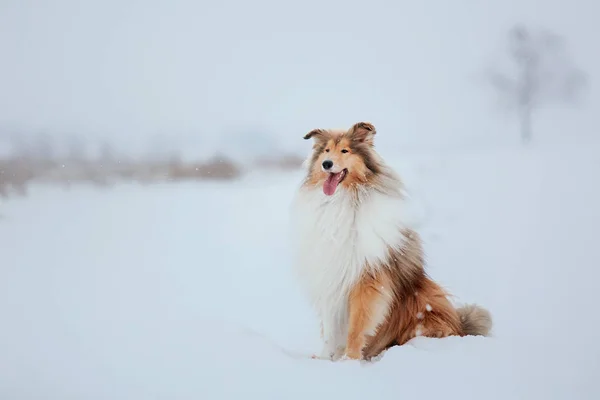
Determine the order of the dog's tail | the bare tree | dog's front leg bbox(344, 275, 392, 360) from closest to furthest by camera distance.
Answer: dog's front leg bbox(344, 275, 392, 360), the dog's tail, the bare tree

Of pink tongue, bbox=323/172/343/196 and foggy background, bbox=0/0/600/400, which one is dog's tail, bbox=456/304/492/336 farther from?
pink tongue, bbox=323/172/343/196

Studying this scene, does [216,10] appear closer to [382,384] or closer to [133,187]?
[133,187]

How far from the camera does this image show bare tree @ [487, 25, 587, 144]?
6.78 ft

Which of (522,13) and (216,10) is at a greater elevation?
Answer: (522,13)

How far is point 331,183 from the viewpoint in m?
1.76

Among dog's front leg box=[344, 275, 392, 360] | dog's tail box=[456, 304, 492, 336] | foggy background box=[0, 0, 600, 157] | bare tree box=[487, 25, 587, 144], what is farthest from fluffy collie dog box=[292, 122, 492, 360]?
bare tree box=[487, 25, 587, 144]

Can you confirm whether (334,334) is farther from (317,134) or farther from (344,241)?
(317,134)

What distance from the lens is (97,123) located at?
212 centimetres

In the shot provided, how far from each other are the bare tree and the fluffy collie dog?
729 mm

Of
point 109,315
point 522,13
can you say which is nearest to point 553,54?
point 522,13

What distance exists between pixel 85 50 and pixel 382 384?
184cm

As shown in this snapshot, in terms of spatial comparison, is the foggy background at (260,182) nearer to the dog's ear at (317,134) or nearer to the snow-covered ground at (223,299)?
the snow-covered ground at (223,299)

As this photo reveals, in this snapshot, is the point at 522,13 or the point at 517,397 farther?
A: the point at 522,13

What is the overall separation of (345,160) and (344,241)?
0.96ft
